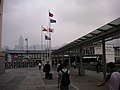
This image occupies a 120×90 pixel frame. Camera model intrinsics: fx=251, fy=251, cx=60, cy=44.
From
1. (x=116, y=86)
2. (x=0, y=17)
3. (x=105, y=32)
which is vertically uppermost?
(x=0, y=17)

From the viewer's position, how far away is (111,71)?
249 inches

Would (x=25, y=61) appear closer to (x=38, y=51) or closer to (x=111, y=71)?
(x=38, y=51)

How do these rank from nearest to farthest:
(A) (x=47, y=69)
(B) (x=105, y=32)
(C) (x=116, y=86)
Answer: (C) (x=116, y=86) → (B) (x=105, y=32) → (A) (x=47, y=69)

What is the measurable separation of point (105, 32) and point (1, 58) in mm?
→ 24261

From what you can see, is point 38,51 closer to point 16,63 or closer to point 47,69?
point 16,63

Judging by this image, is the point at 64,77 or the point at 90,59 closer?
the point at 64,77

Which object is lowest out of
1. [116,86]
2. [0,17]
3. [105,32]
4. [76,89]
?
[76,89]

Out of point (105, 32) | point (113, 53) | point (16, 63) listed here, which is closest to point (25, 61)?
point (16, 63)

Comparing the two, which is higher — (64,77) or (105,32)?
(105,32)

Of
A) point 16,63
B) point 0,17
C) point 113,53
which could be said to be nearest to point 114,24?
point 113,53

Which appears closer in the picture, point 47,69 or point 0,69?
point 47,69

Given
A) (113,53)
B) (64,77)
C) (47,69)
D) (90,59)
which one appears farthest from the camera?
(90,59)

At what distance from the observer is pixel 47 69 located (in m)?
23.4

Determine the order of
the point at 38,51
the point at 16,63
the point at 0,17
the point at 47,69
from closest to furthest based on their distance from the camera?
the point at 47,69
the point at 0,17
the point at 16,63
the point at 38,51
